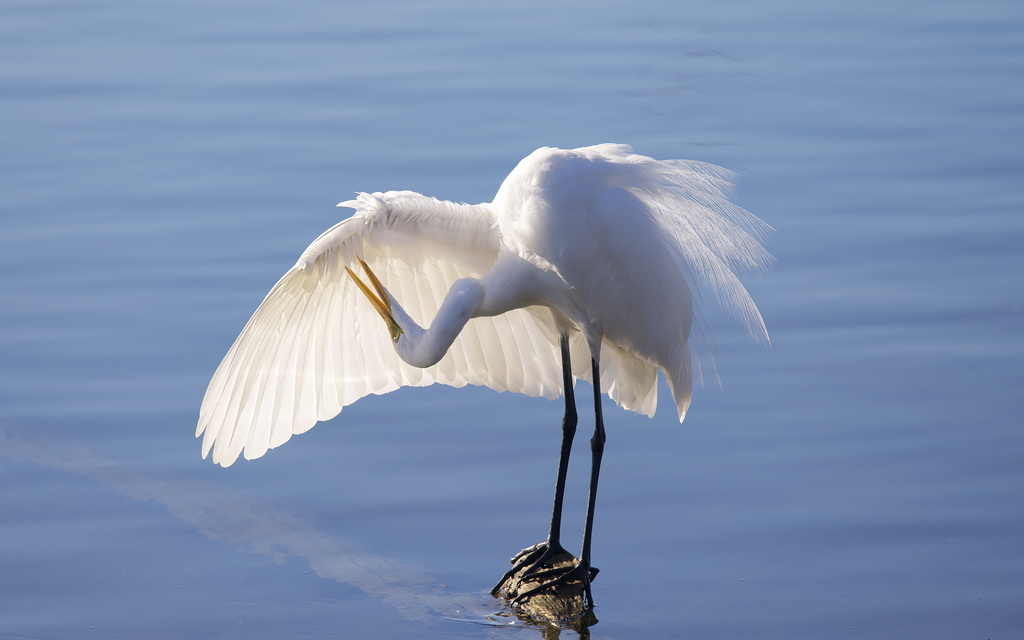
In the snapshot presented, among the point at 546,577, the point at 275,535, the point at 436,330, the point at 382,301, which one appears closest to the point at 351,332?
the point at 382,301

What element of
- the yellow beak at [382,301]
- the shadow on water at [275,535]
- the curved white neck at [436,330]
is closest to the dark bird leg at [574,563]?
the shadow on water at [275,535]

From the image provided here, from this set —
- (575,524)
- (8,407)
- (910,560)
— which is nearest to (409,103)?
(8,407)

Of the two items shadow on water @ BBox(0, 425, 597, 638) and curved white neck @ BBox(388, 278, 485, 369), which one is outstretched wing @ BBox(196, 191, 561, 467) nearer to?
curved white neck @ BBox(388, 278, 485, 369)

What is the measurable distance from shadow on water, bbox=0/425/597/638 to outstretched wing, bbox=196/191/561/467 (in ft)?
2.27

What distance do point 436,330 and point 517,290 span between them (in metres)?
0.48

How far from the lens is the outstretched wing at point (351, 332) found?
5.81m

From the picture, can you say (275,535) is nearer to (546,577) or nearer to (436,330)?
(546,577)

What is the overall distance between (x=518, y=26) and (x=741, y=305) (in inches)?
289

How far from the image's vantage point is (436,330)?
18.1ft

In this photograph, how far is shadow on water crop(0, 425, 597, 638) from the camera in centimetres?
589

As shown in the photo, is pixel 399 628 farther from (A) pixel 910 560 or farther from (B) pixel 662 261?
(A) pixel 910 560

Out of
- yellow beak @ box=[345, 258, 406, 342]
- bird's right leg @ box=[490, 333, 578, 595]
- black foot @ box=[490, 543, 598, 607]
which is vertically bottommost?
black foot @ box=[490, 543, 598, 607]

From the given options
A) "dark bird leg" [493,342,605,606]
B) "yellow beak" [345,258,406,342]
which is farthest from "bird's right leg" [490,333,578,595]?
"yellow beak" [345,258,406,342]

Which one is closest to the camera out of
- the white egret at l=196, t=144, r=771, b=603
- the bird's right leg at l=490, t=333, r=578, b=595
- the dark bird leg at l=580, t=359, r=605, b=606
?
the white egret at l=196, t=144, r=771, b=603
